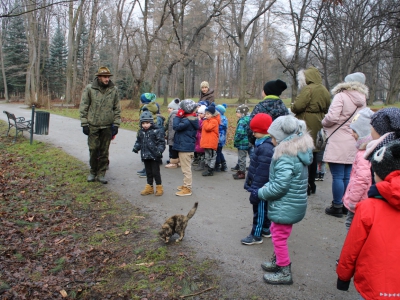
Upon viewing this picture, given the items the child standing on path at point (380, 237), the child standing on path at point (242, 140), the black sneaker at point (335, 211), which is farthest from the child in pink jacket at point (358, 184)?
the child standing on path at point (242, 140)

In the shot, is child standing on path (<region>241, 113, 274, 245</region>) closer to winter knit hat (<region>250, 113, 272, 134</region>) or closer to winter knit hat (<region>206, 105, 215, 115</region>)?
winter knit hat (<region>250, 113, 272, 134</region>)

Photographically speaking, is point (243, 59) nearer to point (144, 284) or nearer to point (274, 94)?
point (274, 94)

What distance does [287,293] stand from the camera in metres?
3.30

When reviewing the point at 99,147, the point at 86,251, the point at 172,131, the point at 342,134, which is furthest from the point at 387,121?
the point at 172,131

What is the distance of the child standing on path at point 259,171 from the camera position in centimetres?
393

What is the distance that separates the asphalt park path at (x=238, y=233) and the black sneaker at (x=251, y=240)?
56 mm

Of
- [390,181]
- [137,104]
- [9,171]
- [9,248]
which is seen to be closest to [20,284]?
[9,248]

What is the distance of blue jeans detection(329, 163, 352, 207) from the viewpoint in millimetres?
5156

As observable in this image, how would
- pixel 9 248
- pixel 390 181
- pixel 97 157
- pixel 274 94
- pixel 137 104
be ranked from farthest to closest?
pixel 137 104, pixel 97 157, pixel 274 94, pixel 9 248, pixel 390 181

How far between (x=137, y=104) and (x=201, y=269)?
81.9 ft

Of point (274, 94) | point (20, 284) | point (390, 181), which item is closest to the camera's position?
point (390, 181)

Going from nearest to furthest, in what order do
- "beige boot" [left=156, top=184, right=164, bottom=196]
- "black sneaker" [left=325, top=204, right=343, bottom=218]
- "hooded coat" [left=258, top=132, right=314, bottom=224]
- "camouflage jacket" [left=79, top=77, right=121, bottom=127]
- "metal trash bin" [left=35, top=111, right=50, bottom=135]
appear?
1. "hooded coat" [left=258, top=132, right=314, bottom=224]
2. "black sneaker" [left=325, top=204, right=343, bottom=218]
3. "beige boot" [left=156, top=184, right=164, bottom=196]
4. "camouflage jacket" [left=79, top=77, right=121, bottom=127]
5. "metal trash bin" [left=35, top=111, right=50, bottom=135]

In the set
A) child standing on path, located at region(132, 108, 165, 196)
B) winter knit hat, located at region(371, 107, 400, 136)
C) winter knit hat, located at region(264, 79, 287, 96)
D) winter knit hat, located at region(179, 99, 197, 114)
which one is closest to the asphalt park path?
child standing on path, located at region(132, 108, 165, 196)

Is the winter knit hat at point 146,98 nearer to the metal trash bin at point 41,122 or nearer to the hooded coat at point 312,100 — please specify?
the hooded coat at point 312,100
